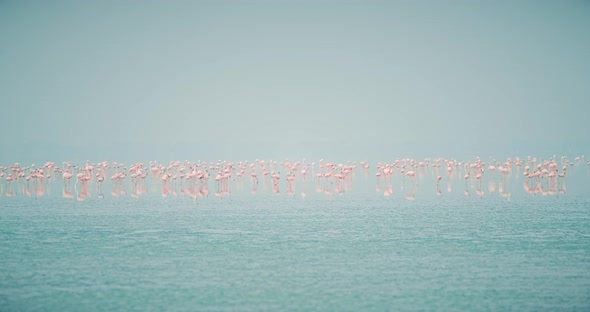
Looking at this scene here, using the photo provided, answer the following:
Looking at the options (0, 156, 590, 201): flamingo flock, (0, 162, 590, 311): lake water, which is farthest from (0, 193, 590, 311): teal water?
(0, 156, 590, 201): flamingo flock

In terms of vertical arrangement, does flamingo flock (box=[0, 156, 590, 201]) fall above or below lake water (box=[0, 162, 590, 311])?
above

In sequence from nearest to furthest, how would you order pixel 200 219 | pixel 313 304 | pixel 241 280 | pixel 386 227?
pixel 313 304 < pixel 241 280 < pixel 386 227 < pixel 200 219

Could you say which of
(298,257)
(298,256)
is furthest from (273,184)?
(298,257)

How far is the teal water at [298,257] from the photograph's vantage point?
18281mm

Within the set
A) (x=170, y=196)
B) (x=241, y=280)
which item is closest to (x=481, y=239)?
(x=241, y=280)

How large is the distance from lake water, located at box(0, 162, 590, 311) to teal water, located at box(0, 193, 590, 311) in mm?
48

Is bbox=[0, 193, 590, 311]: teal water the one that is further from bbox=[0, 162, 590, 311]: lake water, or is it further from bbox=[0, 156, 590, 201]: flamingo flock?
bbox=[0, 156, 590, 201]: flamingo flock

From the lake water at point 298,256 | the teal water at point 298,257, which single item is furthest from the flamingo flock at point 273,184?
the teal water at point 298,257

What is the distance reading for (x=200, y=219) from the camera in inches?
1218

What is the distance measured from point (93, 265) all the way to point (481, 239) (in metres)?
12.5

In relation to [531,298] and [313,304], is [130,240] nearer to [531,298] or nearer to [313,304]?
[313,304]

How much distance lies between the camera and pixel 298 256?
2286cm

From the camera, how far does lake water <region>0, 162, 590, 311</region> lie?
60.0 ft

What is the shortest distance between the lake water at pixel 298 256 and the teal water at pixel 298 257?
0.16 feet
